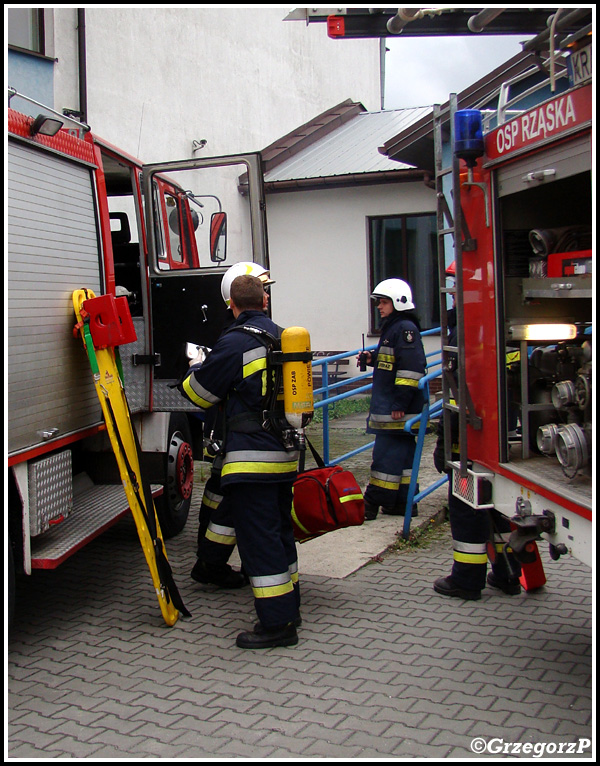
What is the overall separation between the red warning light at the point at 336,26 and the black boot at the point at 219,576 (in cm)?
321

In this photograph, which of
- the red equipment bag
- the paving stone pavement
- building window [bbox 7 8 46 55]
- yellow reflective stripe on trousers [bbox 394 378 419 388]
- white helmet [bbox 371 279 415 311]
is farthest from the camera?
building window [bbox 7 8 46 55]

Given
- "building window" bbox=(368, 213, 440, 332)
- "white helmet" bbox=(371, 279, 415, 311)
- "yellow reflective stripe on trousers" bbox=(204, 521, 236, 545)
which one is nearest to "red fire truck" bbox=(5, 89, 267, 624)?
"yellow reflective stripe on trousers" bbox=(204, 521, 236, 545)

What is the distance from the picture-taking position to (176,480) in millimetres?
5996

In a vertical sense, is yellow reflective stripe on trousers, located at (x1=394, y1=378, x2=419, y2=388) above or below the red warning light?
below

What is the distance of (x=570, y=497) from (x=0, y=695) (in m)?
2.54

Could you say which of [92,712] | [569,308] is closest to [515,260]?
[569,308]

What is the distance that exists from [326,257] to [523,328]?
32.7 ft

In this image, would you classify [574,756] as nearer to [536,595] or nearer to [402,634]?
[402,634]

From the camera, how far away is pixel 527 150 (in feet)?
11.6

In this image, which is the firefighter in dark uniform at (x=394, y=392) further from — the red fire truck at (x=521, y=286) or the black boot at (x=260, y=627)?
the black boot at (x=260, y=627)

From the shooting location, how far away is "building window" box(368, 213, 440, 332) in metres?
13.3

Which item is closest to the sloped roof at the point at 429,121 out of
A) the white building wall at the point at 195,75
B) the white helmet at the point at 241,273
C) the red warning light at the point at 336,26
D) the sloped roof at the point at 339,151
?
the sloped roof at the point at 339,151

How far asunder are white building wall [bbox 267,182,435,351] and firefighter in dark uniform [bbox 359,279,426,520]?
23.6ft

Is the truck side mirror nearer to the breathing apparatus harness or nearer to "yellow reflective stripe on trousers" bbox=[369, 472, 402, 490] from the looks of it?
the breathing apparatus harness
